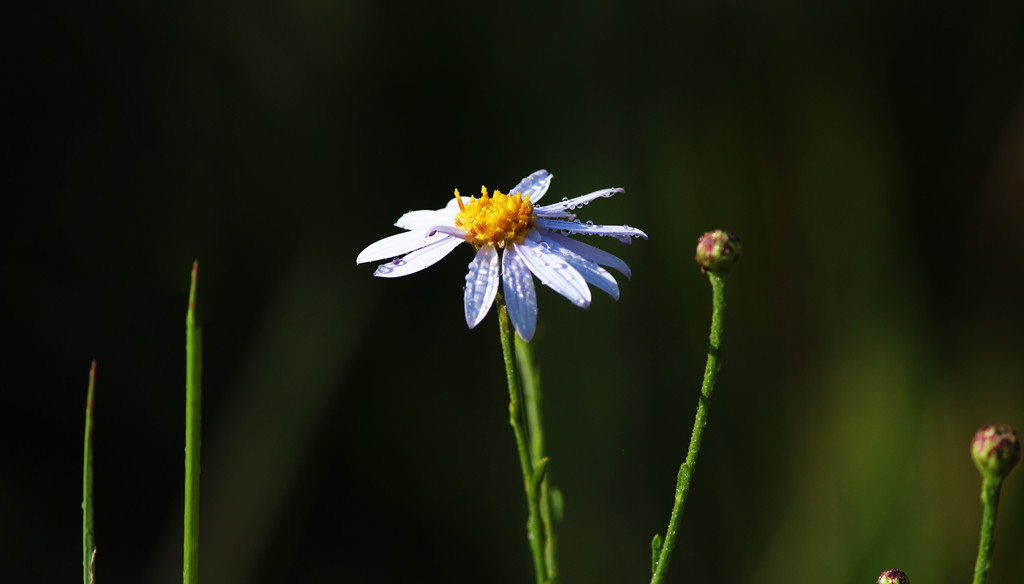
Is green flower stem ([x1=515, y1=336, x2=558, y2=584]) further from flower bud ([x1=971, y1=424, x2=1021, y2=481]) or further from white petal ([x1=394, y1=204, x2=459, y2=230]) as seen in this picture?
flower bud ([x1=971, y1=424, x2=1021, y2=481])

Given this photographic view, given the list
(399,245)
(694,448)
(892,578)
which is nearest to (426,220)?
(399,245)

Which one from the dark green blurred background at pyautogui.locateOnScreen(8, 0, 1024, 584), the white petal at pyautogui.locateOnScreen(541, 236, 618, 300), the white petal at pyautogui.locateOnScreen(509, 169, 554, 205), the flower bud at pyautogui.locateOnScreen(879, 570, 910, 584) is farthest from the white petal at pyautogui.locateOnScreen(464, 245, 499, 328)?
the dark green blurred background at pyautogui.locateOnScreen(8, 0, 1024, 584)

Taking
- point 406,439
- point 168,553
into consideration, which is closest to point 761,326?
point 406,439

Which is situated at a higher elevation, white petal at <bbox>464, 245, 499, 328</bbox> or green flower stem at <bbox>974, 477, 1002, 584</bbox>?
white petal at <bbox>464, 245, 499, 328</bbox>

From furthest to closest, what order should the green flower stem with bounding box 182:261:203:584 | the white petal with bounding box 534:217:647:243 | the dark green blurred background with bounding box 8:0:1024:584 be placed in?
the dark green blurred background with bounding box 8:0:1024:584
the white petal with bounding box 534:217:647:243
the green flower stem with bounding box 182:261:203:584

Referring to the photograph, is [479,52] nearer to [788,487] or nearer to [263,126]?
[263,126]

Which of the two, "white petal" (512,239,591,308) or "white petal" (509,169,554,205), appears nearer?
"white petal" (512,239,591,308)

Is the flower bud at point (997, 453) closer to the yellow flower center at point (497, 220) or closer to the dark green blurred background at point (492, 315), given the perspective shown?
the yellow flower center at point (497, 220)
